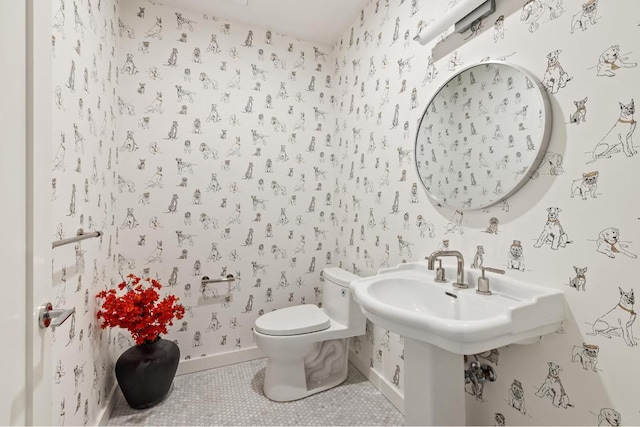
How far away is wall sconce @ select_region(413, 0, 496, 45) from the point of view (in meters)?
1.13

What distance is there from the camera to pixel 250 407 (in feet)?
5.43

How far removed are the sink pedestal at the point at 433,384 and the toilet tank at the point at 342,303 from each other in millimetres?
785

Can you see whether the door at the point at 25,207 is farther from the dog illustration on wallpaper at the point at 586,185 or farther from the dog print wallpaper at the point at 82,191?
the dog illustration on wallpaper at the point at 586,185

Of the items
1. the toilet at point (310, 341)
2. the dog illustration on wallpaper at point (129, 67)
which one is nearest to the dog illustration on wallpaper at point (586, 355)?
the toilet at point (310, 341)

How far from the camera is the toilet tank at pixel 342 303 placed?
1.85m

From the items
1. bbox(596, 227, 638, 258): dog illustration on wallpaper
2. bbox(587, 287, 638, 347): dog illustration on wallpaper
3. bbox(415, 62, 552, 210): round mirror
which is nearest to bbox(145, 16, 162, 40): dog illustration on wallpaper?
bbox(415, 62, 552, 210): round mirror

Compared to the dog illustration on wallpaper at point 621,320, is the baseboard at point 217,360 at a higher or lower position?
lower

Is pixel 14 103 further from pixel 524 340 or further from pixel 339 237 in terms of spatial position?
pixel 339 237

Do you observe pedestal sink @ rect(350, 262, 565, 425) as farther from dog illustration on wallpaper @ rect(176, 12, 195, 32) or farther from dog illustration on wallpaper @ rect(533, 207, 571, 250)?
dog illustration on wallpaper @ rect(176, 12, 195, 32)

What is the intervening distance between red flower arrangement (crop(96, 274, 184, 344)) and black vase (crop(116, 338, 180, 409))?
76 mm

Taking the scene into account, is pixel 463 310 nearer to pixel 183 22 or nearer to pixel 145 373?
pixel 145 373

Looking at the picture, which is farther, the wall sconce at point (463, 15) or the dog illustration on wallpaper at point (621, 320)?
the wall sconce at point (463, 15)

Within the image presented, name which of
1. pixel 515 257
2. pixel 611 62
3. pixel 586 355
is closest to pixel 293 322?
pixel 515 257

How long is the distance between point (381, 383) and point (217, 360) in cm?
118
